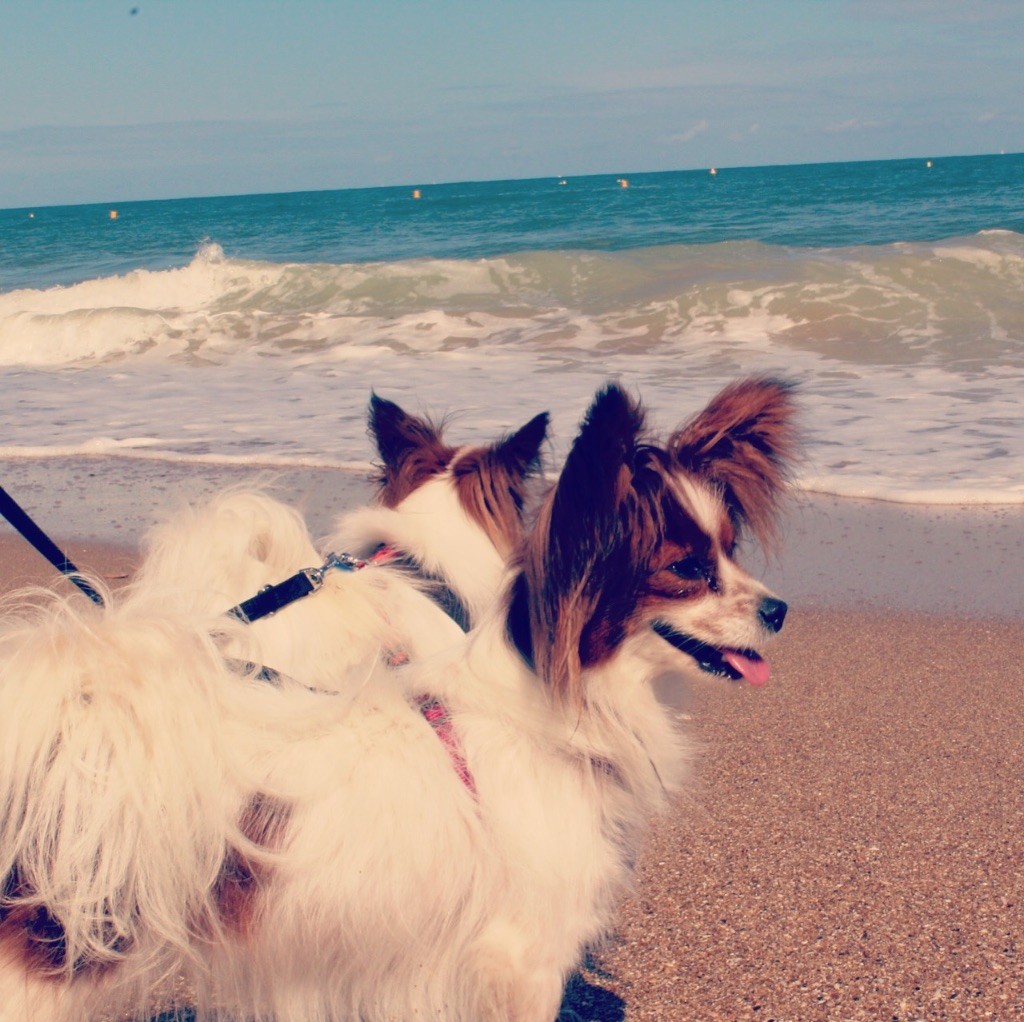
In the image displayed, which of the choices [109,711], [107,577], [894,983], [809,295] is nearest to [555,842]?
[109,711]

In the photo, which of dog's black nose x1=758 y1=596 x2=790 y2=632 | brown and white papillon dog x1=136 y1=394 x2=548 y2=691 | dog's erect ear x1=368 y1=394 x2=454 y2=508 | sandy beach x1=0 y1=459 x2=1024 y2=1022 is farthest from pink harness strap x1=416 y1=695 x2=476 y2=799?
dog's erect ear x1=368 y1=394 x2=454 y2=508

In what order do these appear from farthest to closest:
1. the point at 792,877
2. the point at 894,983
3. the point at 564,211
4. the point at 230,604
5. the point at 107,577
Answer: the point at 564,211
the point at 107,577
the point at 792,877
the point at 230,604
the point at 894,983

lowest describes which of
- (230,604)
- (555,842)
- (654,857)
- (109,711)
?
(654,857)

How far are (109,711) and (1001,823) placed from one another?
259 cm

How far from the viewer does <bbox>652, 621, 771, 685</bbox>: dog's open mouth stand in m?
2.17

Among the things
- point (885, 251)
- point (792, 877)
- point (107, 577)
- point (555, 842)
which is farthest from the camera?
point (885, 251)

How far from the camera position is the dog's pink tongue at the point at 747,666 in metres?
2.21

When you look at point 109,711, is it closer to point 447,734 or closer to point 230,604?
point 447,734

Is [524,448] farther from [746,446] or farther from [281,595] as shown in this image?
[746,446]

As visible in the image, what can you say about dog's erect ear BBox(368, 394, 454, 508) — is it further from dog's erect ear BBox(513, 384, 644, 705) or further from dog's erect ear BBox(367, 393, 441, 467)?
dog's erect ear BBox(513, 384, 644, 705)

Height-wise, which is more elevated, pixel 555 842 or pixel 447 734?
pixel 447 734

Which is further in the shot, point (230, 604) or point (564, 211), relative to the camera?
point (564, 211)

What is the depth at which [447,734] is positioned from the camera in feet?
7.08

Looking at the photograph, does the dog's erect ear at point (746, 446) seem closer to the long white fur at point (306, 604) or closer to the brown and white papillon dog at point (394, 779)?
the brown and white papillon dog at point (394, 779)
